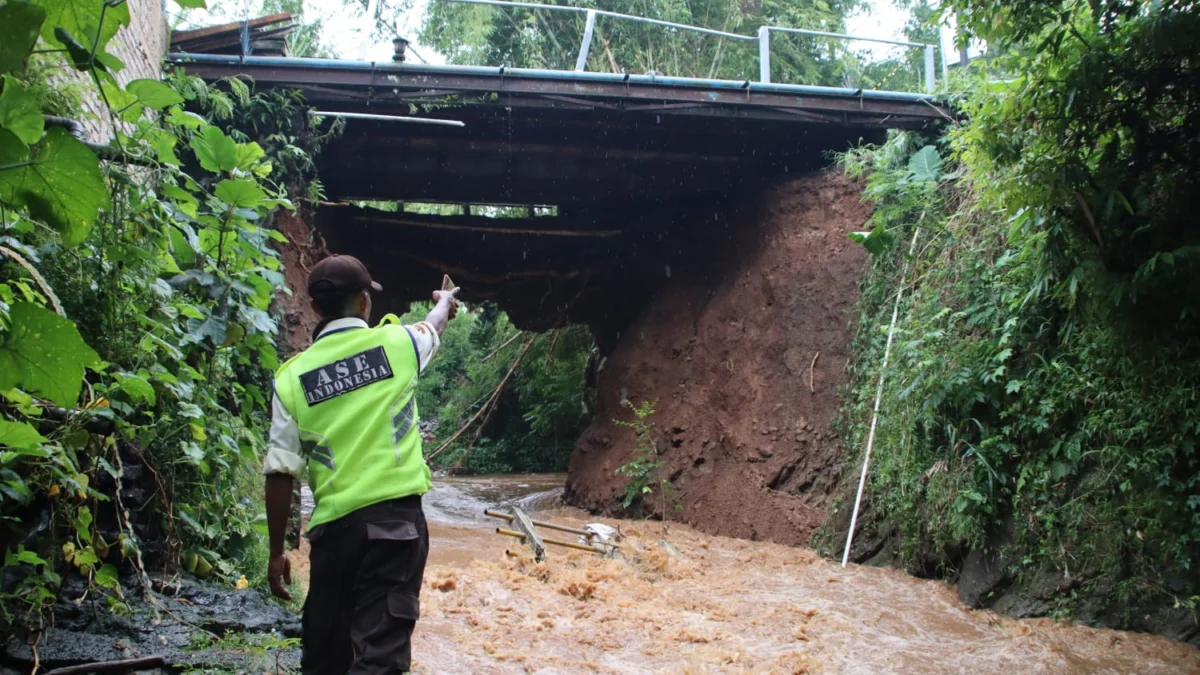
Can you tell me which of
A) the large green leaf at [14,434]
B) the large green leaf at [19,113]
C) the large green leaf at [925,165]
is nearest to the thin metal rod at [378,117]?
the large green leaf at [925,165]

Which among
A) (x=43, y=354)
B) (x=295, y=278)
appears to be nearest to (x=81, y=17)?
(x=43, y=354)

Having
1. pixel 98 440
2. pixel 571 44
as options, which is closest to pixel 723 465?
pixel 98 440

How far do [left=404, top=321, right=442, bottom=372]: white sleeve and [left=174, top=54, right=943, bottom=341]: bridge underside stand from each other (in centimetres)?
600

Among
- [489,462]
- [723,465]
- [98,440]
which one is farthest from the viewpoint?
[489,462]

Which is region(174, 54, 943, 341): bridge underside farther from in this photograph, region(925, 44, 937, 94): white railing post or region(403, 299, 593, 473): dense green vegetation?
region(403, 299, 593, 473): dense green vegetation

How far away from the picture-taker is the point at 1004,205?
527 cm

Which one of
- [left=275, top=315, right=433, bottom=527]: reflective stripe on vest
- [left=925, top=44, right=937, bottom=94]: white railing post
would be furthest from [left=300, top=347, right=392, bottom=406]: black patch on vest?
[left=925, top=44, right=937, bottom=94]: white railing post

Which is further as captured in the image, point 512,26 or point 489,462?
point 489,462

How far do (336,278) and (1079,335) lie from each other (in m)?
4.78

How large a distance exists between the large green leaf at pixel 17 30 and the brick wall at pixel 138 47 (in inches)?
157

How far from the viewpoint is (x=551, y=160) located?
10406 mm

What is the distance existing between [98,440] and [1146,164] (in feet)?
17.6

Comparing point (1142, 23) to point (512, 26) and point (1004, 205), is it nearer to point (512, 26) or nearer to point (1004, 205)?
point (1004, 205)

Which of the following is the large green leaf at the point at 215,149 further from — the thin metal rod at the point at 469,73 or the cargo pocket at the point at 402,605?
the thin metal rod at the point at 469,73
